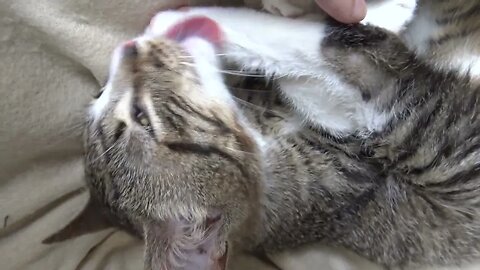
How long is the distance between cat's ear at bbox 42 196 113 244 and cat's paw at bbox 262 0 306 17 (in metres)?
0.47

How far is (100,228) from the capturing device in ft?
4.63

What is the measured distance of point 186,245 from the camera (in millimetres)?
1191

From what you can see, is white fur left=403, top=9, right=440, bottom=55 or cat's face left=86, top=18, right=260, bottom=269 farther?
white fur left=403, top=9, right=440, bottom=55

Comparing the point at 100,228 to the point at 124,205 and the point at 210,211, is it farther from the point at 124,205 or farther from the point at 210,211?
the point at 210,211

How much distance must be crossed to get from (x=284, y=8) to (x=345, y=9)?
156mm

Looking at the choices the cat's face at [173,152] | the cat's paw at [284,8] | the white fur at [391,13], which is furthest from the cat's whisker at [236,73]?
the white fur at [391,13]

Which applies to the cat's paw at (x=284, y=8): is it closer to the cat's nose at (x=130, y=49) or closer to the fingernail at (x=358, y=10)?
the fingernail at (x=358, y=10)

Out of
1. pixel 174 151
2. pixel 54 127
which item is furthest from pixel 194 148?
pixel 54 127

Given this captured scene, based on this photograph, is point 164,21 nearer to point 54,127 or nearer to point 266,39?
point 266,39

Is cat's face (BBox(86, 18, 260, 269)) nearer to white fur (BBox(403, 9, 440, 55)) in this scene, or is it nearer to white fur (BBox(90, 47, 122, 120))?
white fur (BBox(90, 47, 122, 120))

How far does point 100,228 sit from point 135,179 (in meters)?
0.23

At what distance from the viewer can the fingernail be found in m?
1.19

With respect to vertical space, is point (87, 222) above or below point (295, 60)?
below

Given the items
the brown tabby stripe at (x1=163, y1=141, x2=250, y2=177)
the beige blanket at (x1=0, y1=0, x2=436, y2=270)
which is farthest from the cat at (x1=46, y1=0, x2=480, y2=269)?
the beige blanket at (x1=0, y1=0, x2=436, y2=270)
